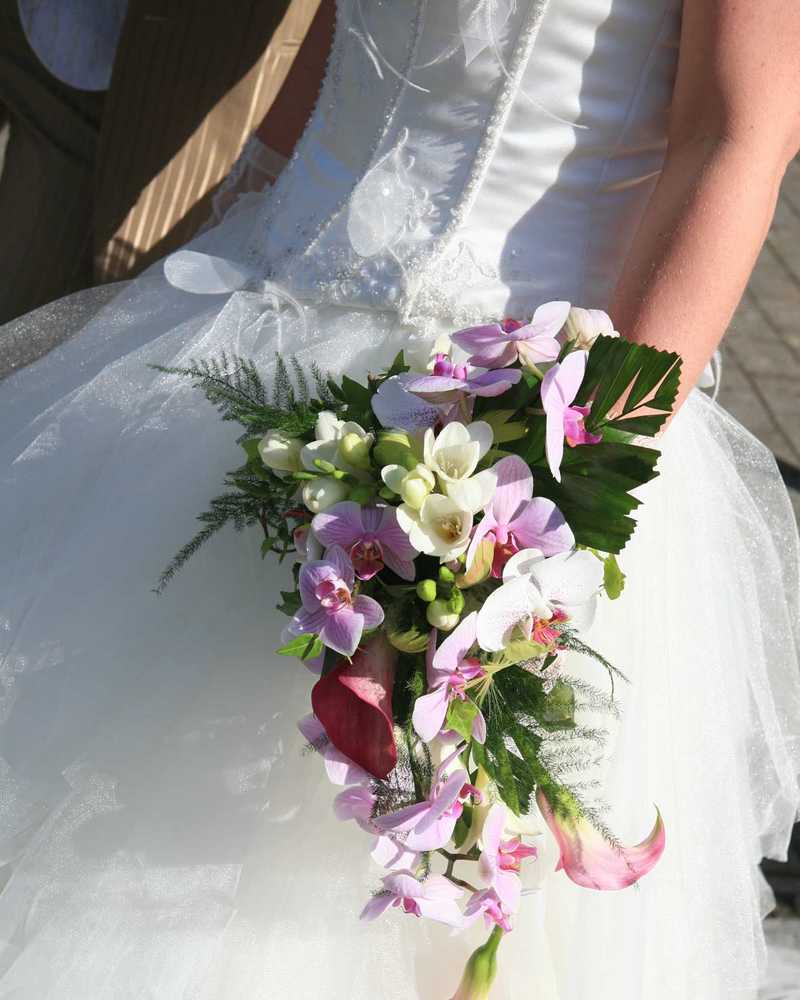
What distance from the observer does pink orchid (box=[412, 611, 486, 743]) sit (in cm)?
81

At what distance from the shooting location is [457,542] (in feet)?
2.66

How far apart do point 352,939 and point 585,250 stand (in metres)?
0.75

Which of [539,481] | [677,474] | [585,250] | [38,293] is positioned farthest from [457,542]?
[38,293]

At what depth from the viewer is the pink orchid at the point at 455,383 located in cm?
84

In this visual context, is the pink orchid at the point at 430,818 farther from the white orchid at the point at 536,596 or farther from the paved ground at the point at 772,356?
the paved ground at the point at 772,356

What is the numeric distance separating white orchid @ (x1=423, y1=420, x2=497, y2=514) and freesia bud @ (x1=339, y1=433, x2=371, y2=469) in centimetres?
5

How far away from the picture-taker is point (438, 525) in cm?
82

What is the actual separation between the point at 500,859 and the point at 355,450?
0.36 meters

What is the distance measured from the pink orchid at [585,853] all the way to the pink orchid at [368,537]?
245 millimetres

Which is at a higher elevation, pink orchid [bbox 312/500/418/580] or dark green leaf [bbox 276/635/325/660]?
pink orchid [bbox 312/500/418/580]

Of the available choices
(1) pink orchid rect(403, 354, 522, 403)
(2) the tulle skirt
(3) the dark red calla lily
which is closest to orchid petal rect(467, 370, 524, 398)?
(1) pink orchid rect(403, 354, 522, 403)

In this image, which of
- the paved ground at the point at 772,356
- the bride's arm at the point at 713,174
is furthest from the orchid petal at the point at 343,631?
the paved ground at the point at 772,356

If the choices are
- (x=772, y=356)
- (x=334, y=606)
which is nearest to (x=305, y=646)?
(x=334, y=606)

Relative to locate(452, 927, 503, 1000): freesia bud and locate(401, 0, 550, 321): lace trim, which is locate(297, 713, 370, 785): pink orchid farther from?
Result: locate(401, 0, 550, 321): lace trim
